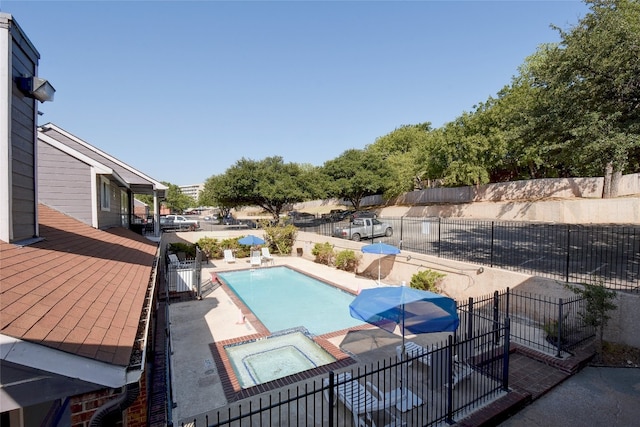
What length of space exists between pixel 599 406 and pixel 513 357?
1948 millimetres

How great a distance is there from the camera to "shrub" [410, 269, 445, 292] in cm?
1289

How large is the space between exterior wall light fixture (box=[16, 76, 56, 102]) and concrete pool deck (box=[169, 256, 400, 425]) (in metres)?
6.01

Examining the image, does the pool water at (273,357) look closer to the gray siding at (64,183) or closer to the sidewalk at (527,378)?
the sidewalk at (527,378)

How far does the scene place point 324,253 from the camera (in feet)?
66.0

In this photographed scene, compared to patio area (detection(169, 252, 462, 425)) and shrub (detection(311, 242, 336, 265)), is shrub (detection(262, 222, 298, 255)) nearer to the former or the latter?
shrub (detection(311, 242, 336, 265))

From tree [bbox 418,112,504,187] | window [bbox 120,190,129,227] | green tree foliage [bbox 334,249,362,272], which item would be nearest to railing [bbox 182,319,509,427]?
green tree foliage [bbox 334,249,362,272]

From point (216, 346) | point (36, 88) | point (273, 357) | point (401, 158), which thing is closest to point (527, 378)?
point (273, 357)

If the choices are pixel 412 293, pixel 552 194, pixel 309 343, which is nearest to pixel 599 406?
pixel 412 293

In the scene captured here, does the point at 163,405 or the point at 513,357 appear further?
the point at 513,357

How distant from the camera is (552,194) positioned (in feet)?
100

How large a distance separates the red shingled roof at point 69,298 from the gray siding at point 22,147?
0.44 meters

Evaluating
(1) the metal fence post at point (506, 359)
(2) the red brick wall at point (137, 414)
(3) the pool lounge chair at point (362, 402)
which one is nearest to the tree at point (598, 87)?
(1) the metal fence post at point (506, 359)

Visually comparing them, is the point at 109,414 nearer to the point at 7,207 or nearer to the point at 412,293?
the point at 7,207

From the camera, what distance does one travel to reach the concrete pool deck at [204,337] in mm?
6406
